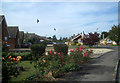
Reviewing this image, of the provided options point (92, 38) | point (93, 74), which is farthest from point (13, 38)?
point (93, 74)

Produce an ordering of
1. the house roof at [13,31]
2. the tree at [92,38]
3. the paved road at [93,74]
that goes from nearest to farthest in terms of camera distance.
→ 1. the paved road at [93,74]
2. the tree at [92,38]
3. the house roof at [13,31]

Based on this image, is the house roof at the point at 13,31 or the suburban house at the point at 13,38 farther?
the house roof at the point at 13,31

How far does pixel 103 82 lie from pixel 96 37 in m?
24.2

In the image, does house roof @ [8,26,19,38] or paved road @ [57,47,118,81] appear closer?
paved road @ [57,47,118,81]

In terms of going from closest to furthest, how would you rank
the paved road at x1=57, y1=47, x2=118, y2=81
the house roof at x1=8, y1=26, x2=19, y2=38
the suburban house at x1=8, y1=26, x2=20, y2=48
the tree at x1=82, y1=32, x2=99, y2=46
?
1. the paved road at x1=57, y1=47, x2=118, y2=81
2. the tree at x1=82, y1=32, x2=99, y2=46
3. the suburban house at x1=8, y1=26, x2=20, y2=48
4. the house roof at x1=8, y1=26, x2=19, y2=38

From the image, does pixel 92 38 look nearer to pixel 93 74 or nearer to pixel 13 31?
pixel 13 31

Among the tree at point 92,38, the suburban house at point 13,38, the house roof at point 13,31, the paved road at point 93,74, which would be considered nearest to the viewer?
the paved road at point 93,74

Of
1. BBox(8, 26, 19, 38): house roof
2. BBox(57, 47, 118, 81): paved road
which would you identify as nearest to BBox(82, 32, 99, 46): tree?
BBox(8, 26, 19, 38): house roof

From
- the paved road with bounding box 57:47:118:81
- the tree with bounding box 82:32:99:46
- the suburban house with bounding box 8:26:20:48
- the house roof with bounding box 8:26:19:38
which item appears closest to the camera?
the paved road with bounding box 57:47:118:81

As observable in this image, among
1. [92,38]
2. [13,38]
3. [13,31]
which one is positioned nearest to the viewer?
[92,38]

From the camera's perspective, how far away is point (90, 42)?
93.3 feet

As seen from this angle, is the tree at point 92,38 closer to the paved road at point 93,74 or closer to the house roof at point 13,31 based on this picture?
the house roof at point 13,31

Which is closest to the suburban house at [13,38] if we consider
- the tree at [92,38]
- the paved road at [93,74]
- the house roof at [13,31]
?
the house roof at [13,31]

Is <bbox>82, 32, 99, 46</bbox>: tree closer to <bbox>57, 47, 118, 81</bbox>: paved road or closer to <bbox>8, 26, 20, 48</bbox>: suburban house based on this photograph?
<bbox>8, 26, 20, 48</bbox>: suburban house
